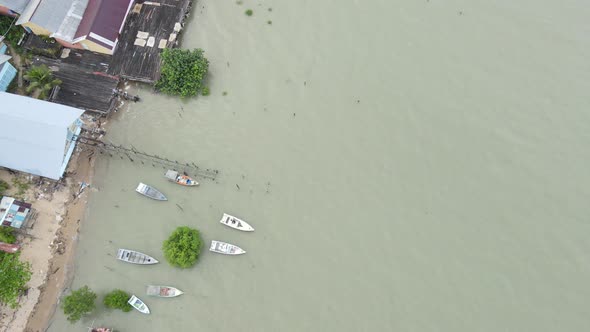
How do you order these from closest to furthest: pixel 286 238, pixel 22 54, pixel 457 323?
A: 1. pixel 457 323
2. pixel 286 238
3. pixel 22 54

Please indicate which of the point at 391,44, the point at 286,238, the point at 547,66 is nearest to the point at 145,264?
the point at 286,238

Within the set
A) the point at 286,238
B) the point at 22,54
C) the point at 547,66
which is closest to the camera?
the point at 286,238

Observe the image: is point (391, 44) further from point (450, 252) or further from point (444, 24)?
point (450, 252)

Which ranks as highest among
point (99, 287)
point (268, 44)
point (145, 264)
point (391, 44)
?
point (391, 44)

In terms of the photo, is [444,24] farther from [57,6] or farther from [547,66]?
[57,6]

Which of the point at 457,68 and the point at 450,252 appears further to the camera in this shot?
A: the point at 457,68

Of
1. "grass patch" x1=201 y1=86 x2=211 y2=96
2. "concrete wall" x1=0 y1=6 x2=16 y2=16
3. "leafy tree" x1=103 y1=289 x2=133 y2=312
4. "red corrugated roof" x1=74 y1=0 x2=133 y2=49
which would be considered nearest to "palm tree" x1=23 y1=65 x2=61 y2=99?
"red corrugated roof" x1=74 y1=0 x2=133 y2=49

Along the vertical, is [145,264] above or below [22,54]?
below

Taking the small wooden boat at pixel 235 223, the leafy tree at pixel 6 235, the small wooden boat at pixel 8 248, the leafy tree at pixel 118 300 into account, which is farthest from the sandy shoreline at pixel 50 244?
the small wooden boat at pixel 235 223
